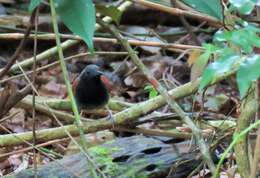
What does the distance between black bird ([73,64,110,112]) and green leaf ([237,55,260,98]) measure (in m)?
2.39

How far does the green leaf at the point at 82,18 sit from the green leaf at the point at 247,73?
18.9 inches

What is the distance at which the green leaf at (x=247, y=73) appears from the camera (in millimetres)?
1197

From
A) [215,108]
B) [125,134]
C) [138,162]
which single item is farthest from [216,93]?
[138,162]

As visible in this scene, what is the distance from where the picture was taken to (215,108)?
469 centimetres

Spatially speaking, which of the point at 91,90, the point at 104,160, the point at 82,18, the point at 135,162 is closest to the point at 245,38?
the point at 82,18

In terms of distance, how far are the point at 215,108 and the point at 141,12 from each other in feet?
7.29

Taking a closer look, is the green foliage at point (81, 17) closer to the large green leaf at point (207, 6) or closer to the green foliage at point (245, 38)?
the large green leaf at point (207, 6)

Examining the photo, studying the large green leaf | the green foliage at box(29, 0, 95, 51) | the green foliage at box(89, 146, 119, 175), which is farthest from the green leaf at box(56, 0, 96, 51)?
the green foliage at box(89, 146, 119, 175)

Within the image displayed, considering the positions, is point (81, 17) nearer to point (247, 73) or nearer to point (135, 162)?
point (247, 73)

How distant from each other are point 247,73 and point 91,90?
2.50 metres

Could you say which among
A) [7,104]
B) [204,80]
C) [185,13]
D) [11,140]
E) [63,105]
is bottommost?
[63,105]

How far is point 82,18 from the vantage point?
5.22 feet

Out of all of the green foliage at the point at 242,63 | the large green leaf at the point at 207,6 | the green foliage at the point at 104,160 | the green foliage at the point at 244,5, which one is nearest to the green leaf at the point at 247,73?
the green foliage at the point at 242,63

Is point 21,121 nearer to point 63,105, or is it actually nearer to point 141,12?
point 63,105
